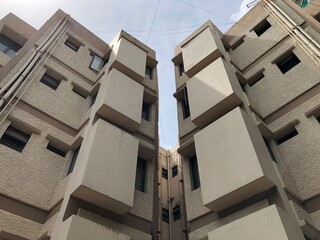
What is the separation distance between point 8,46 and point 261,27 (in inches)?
551

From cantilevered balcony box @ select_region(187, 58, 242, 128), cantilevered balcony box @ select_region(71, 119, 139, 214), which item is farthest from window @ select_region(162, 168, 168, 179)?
cantilevered balcony box @ select_region(71, 119, 139, 214)

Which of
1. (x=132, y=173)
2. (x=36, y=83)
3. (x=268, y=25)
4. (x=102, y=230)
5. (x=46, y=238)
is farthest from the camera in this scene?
(x=268, y=25)

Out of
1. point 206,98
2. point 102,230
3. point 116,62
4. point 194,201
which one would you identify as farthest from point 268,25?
point 102,230

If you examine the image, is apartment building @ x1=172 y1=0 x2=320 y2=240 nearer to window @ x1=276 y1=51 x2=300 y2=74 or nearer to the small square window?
window @ x1=276 y1=51 x2=300 y2=74

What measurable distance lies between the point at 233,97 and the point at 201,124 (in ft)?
5.87

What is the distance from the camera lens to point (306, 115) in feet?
35.1

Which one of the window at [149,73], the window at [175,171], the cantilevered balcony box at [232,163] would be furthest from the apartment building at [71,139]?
the window at [175,171]

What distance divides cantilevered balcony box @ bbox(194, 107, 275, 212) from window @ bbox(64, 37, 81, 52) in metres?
10.5

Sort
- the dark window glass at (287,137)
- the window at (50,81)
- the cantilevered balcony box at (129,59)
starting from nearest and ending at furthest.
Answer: the dark window glass at (287,137), the window at (50,81), the cantilevered balcony box at (129,59)

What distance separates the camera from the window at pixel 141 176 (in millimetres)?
11297

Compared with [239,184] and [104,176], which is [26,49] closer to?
[104,176]

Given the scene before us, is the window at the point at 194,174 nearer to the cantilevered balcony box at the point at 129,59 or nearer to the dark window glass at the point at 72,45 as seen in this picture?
the cantilevered balcony box at the point at 129,59

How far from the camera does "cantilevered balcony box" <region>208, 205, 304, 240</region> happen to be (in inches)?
261

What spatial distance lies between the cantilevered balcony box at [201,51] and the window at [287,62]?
2.90m
